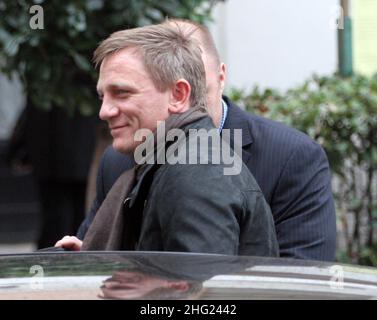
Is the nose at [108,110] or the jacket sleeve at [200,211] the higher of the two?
the nose at [108,110]

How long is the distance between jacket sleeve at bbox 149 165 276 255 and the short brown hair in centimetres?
36

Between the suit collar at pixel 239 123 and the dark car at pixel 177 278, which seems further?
the suit collar at pixel 239 123

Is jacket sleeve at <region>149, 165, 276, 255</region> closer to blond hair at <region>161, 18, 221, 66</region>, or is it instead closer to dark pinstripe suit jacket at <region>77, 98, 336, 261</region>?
dark pinstripe suit jacket at <region>77, 98, 336, 261</region>

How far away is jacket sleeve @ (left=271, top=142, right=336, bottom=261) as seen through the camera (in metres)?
3.67

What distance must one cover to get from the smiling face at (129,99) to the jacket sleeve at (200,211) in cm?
30

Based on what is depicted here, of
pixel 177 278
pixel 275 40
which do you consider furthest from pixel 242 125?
pixel 275 40

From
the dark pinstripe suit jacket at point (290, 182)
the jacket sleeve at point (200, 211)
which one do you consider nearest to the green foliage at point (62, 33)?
the dark pinstripe suit jacket at point (290, 182)

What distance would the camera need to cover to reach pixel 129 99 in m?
3.12

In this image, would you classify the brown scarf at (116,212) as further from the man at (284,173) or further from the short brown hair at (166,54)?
the man at (284,173)

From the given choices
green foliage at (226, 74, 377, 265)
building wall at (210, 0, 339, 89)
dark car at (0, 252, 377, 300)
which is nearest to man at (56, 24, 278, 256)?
dark car at (0, 252, 377, 300)

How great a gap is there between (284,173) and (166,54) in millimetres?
822

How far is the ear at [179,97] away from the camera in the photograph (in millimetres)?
3094

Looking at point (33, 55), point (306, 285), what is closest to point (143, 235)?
point (306, 285)

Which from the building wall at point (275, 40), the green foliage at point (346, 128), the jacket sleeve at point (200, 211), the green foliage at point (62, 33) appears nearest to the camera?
the jacket sleeve at point (200, 211)
